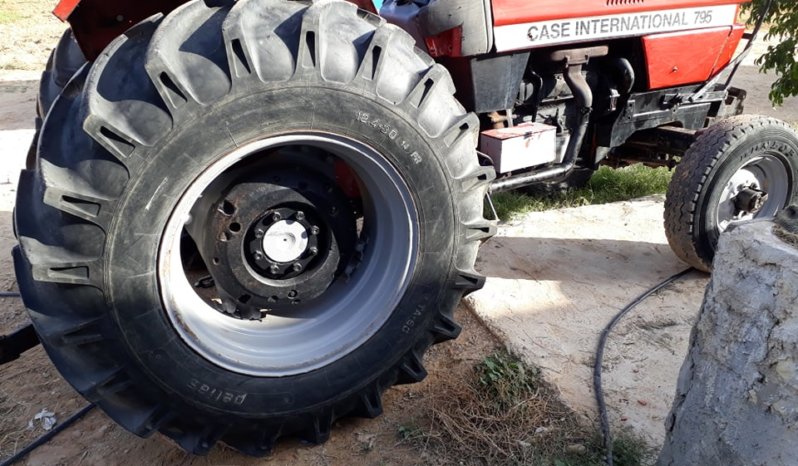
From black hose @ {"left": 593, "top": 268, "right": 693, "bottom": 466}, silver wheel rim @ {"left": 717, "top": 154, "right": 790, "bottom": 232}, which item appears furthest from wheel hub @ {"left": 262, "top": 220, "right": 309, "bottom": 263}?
silver wheel rim @ {"left": 717, "top": 154, "right": 790, "bottom": 232}

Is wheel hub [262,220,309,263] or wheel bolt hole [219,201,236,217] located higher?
wheel bolt hole [219,201,236,217]

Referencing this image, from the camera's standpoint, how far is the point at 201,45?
1.86m

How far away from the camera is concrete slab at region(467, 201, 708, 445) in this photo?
2654 millimetres

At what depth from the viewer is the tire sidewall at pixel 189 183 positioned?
1.83 meters

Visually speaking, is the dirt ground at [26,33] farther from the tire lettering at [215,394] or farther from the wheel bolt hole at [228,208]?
the tire lettering at [215,394]

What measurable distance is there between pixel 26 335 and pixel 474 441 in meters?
1.55

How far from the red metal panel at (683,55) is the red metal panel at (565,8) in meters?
0.15

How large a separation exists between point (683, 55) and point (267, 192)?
2.37m

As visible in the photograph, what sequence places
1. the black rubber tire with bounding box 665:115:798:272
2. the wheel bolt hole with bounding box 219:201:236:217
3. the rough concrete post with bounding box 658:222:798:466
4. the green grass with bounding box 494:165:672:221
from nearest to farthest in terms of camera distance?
the rough concrete post with bounding box 658:222:798:466
the wheel bolt hole with bounding box 219:201:236:217
the black rubber tire with bounding box 665:115:798:272
the green grass with bounding box 494:165:672:221

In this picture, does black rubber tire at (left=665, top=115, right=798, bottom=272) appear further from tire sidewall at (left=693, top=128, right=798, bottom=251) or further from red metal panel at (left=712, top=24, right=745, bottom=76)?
red metal panel at (left=712, top=24, right=745, bottom=76)

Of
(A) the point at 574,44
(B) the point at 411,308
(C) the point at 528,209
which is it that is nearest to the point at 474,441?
(B) the point at 411,308

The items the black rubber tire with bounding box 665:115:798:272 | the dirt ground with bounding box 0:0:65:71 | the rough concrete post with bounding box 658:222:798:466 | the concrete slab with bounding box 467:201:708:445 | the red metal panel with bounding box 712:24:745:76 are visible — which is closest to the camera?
the rough concrete post with bounding box 658:222:798:466

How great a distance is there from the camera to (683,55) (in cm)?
347

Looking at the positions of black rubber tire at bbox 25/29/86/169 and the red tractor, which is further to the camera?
black rubber tire at bbox 25/29/86/169
